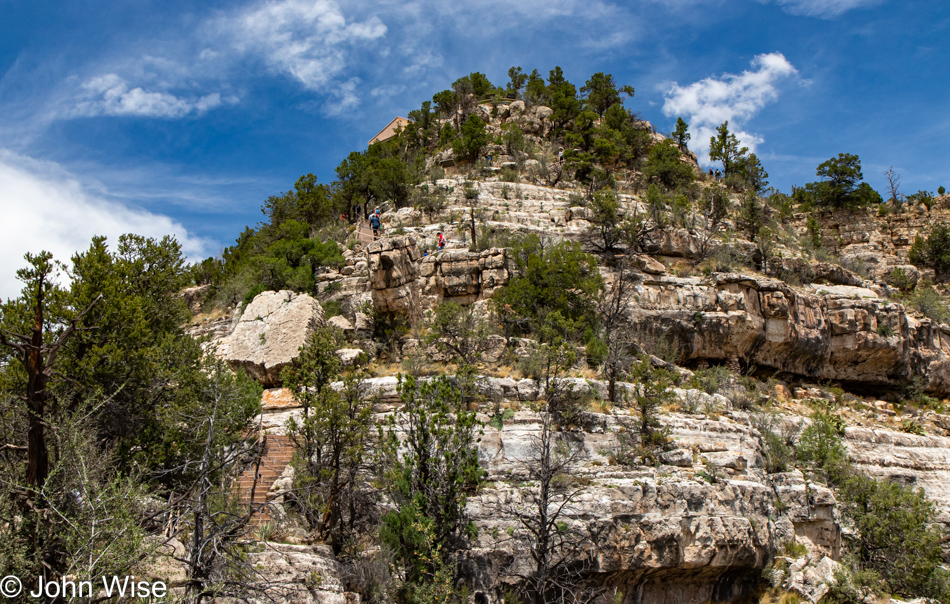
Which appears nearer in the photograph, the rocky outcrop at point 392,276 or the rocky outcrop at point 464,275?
the rocky outcrop at point 392,276

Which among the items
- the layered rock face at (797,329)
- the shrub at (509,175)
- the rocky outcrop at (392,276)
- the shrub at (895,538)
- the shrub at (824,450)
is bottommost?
the shrub at (895,538)

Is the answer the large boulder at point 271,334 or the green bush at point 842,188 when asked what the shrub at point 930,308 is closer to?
the green bush at point 842,188

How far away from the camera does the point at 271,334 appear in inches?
868

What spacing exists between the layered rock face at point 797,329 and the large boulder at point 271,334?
13.9 m

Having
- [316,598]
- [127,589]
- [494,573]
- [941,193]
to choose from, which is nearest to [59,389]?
[127,589]

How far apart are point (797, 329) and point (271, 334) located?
2413 cm

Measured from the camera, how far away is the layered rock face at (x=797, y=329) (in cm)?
2638

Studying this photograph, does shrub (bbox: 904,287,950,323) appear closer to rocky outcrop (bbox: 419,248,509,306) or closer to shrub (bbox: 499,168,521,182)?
shrub (bbox: 499,168,521,182)

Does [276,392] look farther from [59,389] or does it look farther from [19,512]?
[19,512]

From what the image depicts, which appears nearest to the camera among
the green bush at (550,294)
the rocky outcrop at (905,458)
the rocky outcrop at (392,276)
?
the rocky outcrop at (905,458)

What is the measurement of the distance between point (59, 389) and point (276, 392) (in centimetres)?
701

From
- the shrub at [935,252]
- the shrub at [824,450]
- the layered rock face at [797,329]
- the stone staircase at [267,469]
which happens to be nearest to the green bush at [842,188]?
the shrub at [935,252]

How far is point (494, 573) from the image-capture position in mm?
13672

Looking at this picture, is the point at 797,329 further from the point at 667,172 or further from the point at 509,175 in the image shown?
the point at 509,175
